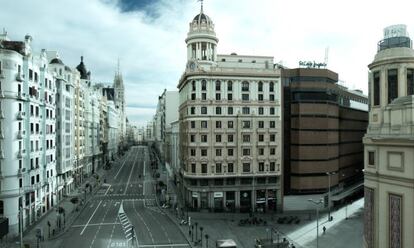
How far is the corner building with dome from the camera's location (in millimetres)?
79062

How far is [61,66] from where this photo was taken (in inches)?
3814

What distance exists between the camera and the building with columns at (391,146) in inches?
883

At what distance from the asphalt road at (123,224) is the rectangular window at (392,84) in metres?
38.8

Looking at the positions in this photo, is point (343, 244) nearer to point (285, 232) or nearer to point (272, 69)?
point (285, 232)

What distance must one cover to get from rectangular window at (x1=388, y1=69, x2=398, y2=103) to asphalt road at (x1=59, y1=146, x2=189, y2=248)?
38.8 meters

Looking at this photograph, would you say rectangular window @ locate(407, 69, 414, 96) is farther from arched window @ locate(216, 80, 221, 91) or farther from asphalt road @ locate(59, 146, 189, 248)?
arched window @ locate(216, 80, 221, 91)

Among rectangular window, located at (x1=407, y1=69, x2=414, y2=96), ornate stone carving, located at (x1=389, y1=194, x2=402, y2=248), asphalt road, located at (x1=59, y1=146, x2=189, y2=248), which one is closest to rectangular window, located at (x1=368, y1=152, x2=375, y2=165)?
ornate stone carving, located at (x1=389, y1=194, x2=402, y2=248)

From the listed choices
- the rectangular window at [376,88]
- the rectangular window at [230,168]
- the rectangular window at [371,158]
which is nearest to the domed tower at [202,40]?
the rectangular window at [230,168]

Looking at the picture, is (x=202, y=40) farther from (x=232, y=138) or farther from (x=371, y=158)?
(x=371, y=158)

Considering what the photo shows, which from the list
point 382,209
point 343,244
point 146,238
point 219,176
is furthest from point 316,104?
point 382,209

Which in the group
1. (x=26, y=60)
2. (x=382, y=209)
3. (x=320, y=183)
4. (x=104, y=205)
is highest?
(x=26, y=60)

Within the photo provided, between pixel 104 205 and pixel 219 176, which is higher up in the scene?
pixel 219 176

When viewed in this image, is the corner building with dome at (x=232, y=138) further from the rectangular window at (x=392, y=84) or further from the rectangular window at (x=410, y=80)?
the rectangular window at (x=410, y=80)

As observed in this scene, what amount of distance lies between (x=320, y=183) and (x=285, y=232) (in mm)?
21404
